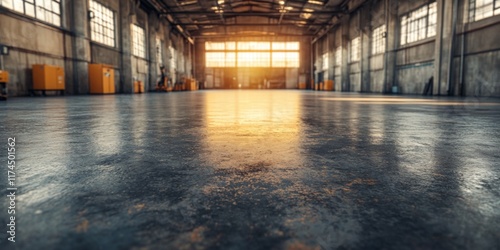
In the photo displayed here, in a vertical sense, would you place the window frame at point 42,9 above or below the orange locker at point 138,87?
above

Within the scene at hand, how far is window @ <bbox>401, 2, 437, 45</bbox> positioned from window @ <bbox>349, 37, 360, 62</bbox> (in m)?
6.32

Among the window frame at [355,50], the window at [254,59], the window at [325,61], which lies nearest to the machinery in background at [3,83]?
the window frame at [355,50]

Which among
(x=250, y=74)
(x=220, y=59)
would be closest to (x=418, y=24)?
(x=250, y=74)

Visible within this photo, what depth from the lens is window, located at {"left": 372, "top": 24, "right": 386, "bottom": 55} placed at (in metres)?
19.3

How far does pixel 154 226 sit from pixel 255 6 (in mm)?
32622

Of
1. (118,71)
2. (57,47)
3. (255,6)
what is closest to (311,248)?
(57,47)

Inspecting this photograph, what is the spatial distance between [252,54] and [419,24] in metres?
24.6

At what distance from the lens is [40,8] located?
12.1m

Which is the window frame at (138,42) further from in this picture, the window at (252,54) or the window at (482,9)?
the window at (482,9)

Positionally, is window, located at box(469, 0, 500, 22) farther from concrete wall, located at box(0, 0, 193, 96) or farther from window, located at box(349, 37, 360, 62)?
concrete wall, located at box(0, 0, 193, 96)

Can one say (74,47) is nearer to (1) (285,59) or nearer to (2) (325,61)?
(2) (325,61)

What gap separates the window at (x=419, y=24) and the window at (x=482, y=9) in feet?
7.49

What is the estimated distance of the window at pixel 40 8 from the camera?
10.9m

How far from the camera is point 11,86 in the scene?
35.9 feet
